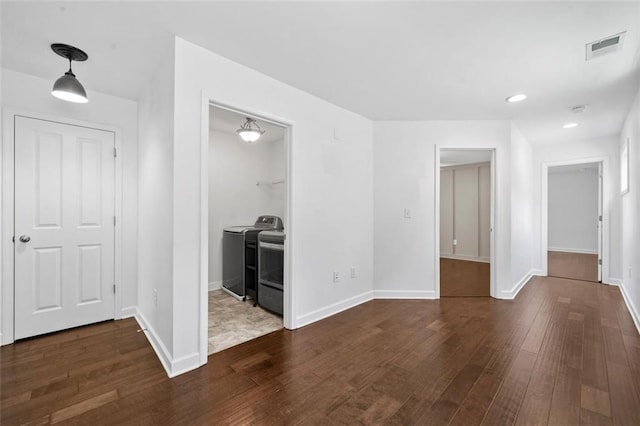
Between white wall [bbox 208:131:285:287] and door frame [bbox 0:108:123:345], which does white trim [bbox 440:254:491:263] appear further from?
door frame [bbox 0:108:123:345]

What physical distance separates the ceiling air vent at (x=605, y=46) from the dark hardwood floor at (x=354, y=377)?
7.59 feet

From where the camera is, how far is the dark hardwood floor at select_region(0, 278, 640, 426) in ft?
5.21

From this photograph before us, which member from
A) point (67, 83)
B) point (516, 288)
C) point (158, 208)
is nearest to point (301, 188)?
point (158, 208)

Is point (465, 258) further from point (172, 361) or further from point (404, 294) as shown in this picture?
point (172, 361)

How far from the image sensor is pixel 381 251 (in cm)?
375

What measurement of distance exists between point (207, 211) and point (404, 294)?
2749mm

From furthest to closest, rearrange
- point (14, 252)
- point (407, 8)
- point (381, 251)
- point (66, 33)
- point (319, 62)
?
point (381, 251), point (14, 252), point (319, 62), point (66, 33), point (407, 8)

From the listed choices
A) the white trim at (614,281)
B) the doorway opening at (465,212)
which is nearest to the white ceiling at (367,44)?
the white trim at (614,281)

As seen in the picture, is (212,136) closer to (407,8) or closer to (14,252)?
(14,252)

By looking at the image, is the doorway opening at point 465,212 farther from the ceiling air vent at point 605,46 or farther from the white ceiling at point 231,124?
the ceiling air vent at point 605,46

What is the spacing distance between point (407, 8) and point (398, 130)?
7.06ft

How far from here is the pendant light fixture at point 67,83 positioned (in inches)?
80.5

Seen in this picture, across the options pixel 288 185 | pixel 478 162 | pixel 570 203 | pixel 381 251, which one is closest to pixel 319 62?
pixel 288 185

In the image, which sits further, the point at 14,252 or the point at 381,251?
the point at 381,251
